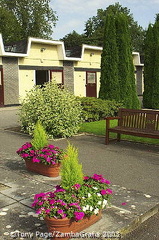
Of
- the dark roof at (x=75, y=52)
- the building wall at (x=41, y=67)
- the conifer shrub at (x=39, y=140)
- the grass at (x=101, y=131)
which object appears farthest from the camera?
the dark roof at (x=75, y=52)

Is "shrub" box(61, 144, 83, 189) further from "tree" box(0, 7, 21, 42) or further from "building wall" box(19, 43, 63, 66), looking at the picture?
"tree" box(0, 7, 21, 42)

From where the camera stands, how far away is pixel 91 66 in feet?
95.3

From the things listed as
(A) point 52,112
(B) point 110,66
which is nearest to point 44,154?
(A) point 52,112

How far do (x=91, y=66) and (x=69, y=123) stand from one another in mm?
19840

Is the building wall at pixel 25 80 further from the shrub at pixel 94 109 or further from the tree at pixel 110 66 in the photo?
the shrub at pixel 94 109

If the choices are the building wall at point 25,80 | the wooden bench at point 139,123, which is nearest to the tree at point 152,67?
the building wall at point 25,80

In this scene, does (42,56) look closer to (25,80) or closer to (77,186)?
(25,80)

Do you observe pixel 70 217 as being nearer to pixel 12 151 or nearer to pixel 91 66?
pixel 12 151

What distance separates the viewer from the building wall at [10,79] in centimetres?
2231

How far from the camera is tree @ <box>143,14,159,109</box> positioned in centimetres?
2030

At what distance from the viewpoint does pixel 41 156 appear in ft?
17.9

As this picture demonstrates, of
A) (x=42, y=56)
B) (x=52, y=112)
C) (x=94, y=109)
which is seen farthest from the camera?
(x=42, y=56)

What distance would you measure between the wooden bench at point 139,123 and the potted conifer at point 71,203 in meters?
4.37

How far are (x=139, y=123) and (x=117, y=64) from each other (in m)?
7.72
